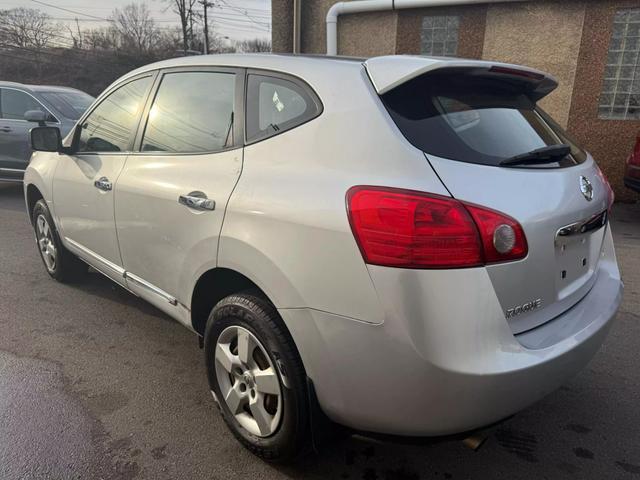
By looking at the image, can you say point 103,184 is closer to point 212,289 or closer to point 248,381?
point 212,289

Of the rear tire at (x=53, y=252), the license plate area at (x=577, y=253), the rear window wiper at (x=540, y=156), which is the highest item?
the rear window wiper at (x=540, y=156)

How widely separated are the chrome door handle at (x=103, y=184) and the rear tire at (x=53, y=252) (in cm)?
114

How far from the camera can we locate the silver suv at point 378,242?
1.60m

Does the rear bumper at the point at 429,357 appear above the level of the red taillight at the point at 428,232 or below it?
below

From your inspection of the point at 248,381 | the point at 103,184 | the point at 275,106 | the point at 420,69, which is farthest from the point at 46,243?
the point at 420,69

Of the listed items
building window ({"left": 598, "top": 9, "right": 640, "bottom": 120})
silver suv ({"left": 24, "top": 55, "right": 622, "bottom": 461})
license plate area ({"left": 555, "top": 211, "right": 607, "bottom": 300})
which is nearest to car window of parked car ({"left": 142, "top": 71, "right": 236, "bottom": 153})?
silver suv ({"left": 24, "top": 55, "right": 622, "bottom": 461})

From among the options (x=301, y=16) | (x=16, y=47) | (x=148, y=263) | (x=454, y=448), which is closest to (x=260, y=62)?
(x=148, y=263)

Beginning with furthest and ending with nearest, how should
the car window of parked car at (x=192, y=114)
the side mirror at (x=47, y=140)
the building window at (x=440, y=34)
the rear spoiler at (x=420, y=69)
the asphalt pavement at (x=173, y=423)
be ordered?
1. the building window at (x=440, y=34)
2. the side mirror at (x=47, y=140)
3. the car window of parked car at (x=192, y=114)
4. the asphalt pavement at (x=173, y=423)
5. the rear spoiler at (x=420, y=69)

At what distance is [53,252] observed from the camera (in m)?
4.23

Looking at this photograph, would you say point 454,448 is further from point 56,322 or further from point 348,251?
point 56,322

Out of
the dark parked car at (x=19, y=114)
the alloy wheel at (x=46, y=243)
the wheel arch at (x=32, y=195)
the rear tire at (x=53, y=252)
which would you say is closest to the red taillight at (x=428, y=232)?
the rear tire at (x=53, y=252)

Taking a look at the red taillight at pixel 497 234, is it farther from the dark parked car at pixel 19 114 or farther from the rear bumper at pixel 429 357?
the dark parked car at pixel 19 114

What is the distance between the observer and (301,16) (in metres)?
9.55

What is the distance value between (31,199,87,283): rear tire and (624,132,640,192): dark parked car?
6.78 m
